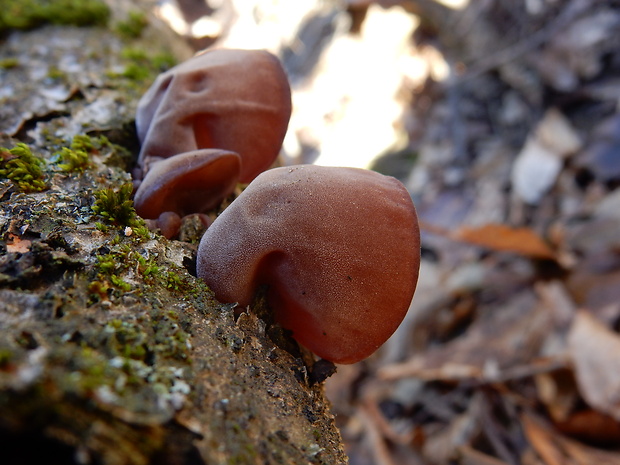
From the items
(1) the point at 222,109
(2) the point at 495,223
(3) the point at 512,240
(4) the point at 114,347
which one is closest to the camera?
(4) the point at 114,347

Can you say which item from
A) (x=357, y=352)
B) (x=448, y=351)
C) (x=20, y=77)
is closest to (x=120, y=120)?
(x=20, y=77)

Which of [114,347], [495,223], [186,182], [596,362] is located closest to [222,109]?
[186,182]

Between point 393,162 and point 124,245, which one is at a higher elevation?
point 124,245

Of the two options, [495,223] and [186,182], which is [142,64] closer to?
[186,182]

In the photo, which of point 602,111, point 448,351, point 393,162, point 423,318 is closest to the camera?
point 448,351

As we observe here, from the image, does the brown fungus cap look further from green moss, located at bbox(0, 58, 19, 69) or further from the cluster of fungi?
green moss, located at bbox(0, 58, 19, 69)

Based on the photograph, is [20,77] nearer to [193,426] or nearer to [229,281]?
[229,281]

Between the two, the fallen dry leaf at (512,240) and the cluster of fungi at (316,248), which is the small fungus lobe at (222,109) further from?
the fallen dry leaf at (512,240)
